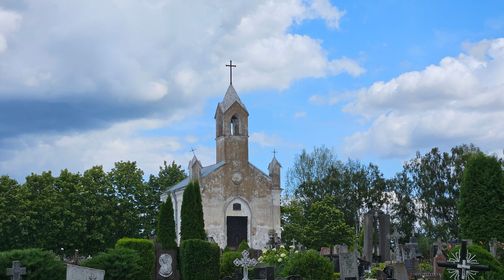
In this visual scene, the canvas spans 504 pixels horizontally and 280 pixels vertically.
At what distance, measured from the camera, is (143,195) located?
54250mm

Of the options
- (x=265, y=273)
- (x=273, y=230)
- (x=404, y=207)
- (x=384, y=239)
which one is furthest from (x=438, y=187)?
(x=265, y=273)

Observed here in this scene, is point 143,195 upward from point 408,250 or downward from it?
upward

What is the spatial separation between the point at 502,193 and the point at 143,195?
31812 millimetres

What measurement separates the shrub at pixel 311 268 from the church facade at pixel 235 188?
26.7 metres

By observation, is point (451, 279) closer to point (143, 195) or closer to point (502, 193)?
point (502, 193)

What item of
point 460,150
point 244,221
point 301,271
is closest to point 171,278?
point 301,271

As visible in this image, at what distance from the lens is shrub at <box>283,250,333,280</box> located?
22516 mm

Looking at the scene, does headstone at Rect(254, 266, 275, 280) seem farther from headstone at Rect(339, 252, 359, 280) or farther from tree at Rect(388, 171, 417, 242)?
tree at Rect(388, 171, 417, 242)

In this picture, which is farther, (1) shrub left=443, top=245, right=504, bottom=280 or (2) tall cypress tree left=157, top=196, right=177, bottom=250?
(2) tall cypress tree left=157, top=196, right=177, bottom=250

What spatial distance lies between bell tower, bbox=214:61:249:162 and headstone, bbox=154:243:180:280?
25570 mm

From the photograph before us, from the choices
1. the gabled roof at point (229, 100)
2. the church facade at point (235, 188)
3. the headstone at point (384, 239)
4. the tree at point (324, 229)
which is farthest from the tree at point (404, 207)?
the headstone at point (384, 239)

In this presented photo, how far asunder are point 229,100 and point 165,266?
27834 mm

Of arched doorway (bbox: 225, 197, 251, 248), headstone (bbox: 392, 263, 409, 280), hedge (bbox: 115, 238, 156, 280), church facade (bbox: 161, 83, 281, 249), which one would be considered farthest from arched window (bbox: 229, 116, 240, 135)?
headstone (bbox: 392, 263, 409, 280)

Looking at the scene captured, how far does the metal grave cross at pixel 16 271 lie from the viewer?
18.4 m
